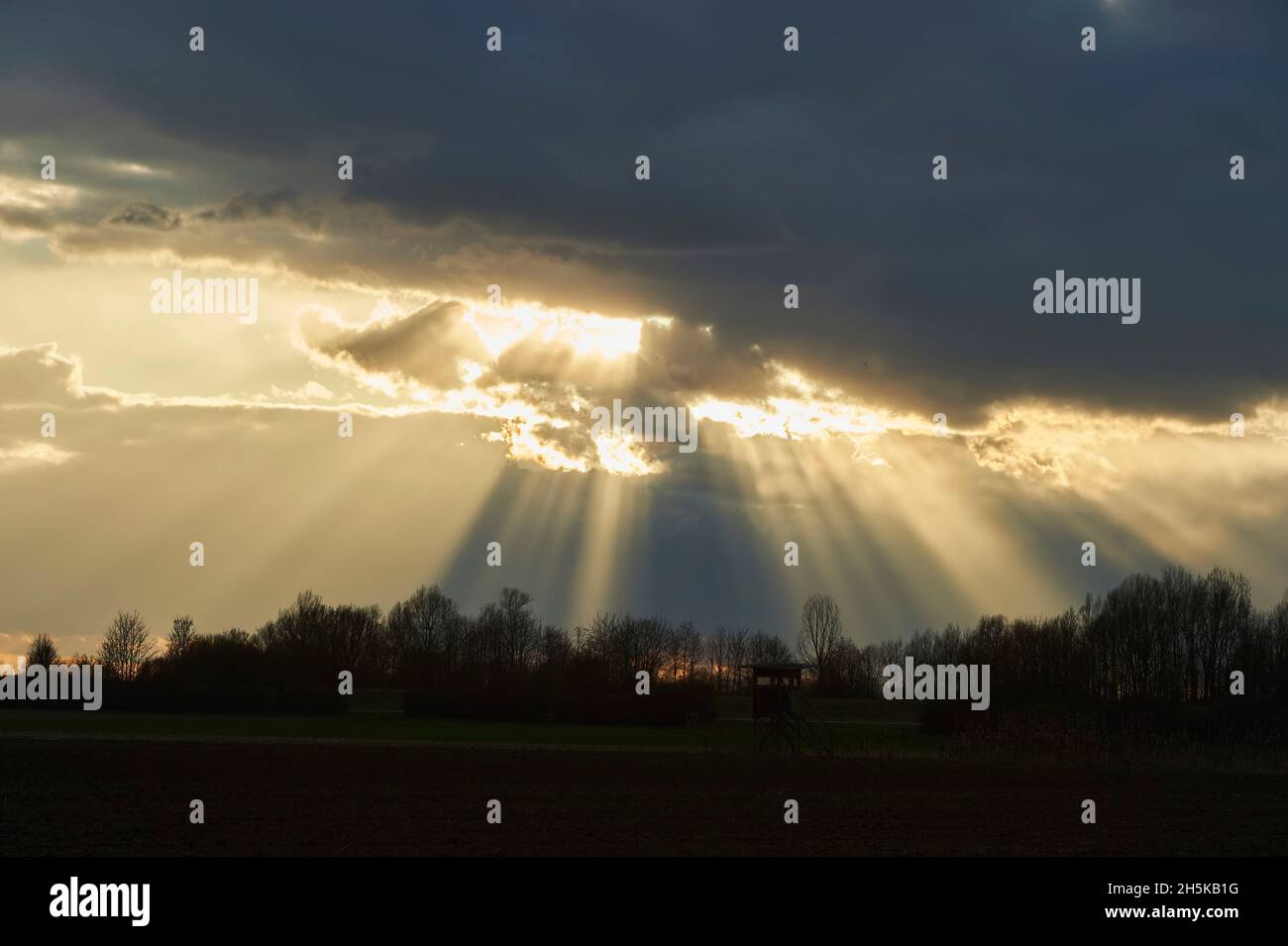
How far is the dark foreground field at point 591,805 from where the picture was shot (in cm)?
2606

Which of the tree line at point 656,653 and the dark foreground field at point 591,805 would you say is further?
the tree line at point 656,653

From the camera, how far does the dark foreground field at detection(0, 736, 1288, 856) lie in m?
26.1

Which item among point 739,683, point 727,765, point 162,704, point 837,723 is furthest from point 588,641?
point 727,765

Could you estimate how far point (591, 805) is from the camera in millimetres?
32688

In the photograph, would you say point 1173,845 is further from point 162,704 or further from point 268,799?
point 162,704

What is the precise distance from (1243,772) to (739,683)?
143 metres

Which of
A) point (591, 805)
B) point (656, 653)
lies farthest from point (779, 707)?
point (656, 653)

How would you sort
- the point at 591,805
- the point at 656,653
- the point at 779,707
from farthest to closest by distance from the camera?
the point at 656,653 → the point at 779,707 → the point at 591,805

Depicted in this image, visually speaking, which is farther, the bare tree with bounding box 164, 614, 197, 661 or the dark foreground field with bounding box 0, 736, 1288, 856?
the bare tree with bounding box 164, 614, 197, 661

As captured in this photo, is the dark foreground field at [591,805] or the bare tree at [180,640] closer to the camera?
the dark foreground field at [591,805]

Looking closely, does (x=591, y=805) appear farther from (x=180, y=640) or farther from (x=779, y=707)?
(x=180, y=640)

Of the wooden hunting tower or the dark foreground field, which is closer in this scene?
the dark foreground field

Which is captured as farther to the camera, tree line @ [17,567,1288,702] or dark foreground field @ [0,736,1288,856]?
tree line @ [17,567,1288,702]

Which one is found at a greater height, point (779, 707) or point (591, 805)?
point (591, 805)
